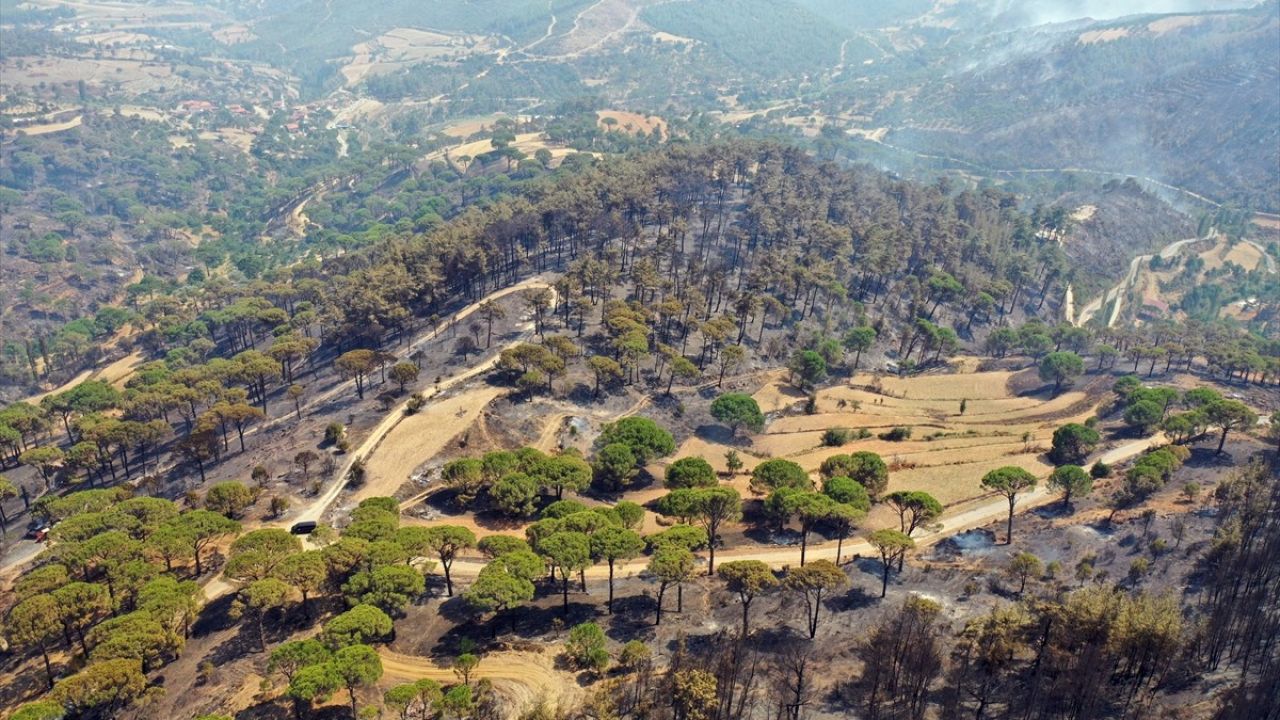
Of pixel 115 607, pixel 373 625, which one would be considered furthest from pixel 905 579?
pixel 115 607

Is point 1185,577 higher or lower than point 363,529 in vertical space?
lower

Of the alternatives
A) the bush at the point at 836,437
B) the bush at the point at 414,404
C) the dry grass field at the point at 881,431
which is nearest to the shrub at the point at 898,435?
the dry grass field at the point at 881,431

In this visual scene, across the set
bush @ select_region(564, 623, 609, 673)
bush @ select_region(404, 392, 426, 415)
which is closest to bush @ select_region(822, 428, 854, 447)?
bush @ select_region(404, 392, 426, 415)

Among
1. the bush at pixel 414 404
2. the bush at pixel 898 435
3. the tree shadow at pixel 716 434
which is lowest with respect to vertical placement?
the tree shadow at pixel 716 434

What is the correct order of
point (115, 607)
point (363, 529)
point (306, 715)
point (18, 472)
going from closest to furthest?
point (306, 715), point (115, 607), point (363, 529), point (18, 472)

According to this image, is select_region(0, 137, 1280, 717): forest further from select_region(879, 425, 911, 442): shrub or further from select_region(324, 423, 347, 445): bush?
select_region(324, 423, 347, 445): bush

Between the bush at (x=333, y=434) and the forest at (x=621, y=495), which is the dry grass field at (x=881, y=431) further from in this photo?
the bush at (x=333, y=434)

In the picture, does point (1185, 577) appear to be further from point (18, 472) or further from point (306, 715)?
point (18, 472)

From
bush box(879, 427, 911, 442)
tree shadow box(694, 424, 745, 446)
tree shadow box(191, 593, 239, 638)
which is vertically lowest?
tree shadow box(694, 424, 745, 446)
